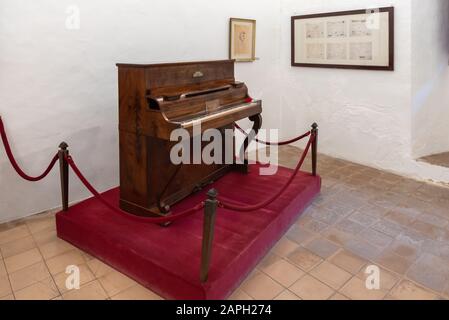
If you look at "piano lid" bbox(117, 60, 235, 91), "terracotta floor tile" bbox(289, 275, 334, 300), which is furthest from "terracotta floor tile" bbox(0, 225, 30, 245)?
"terracotta floor tile" bbox(289, 275, 334, 300)

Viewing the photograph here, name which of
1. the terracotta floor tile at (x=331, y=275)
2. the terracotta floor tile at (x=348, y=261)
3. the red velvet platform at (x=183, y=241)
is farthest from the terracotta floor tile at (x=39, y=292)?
the terracotta floor tile at (x=348, y=261)

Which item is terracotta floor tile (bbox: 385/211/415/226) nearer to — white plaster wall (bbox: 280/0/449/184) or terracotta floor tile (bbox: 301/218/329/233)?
terracotta floor tile (bbox: 301/218/329/233)

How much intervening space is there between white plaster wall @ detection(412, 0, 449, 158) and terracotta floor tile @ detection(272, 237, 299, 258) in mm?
2783

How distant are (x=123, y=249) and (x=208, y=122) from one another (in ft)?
4.18

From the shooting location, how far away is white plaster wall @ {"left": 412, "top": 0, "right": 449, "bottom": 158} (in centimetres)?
480

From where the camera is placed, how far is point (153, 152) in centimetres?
326

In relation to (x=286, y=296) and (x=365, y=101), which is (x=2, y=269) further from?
(x=365, y=101)

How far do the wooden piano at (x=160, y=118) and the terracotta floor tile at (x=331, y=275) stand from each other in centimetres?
140

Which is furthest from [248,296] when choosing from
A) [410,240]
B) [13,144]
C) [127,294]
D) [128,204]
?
[13,144]

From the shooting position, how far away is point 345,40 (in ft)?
17.7

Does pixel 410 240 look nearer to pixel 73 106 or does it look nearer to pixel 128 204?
pixel 128 204

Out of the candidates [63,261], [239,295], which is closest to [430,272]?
[239,295]

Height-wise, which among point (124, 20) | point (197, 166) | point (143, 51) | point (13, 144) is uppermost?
point (124, 20)

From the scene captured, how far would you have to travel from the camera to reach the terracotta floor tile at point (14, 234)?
3.40m
